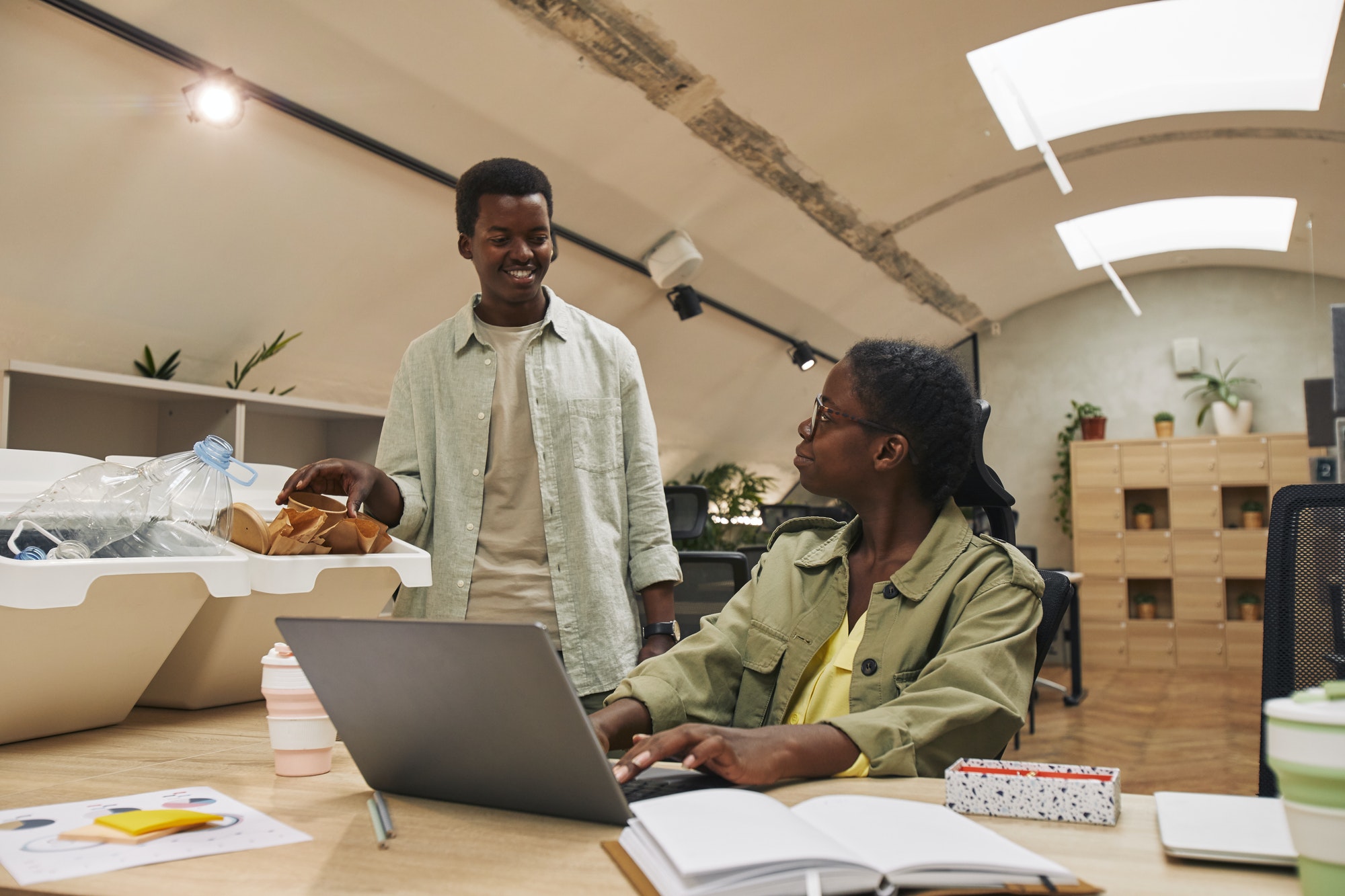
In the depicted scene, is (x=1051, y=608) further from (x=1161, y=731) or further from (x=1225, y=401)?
(x=1225, y=401)

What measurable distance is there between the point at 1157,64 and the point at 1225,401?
4043 mm

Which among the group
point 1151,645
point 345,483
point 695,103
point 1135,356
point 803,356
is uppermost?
point 695,103

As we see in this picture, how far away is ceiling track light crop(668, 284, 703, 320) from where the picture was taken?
521 cm

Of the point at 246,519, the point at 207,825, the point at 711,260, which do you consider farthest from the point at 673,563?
the point at 711,260

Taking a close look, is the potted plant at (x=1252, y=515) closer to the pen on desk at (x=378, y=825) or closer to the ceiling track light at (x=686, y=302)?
the ceiling track light at (x=686, y=302)

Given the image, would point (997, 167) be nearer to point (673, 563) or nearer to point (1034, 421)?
point (1034, 421)

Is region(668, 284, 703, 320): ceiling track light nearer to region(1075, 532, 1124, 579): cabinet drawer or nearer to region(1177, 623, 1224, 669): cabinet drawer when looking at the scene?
region(1075, 532, 1124, 579): cabinet drawer

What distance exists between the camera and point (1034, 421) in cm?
933

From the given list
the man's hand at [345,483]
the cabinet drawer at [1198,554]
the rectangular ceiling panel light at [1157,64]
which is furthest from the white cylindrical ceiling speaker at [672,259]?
the cabinet drawer at [1198,554]

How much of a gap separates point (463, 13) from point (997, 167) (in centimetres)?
363

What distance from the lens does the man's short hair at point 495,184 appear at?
1771 mm

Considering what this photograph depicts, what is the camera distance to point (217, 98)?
284 cm

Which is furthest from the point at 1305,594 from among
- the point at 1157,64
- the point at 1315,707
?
the point at 1157,64

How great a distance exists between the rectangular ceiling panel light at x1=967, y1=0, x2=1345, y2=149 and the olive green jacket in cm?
386
